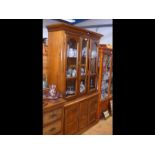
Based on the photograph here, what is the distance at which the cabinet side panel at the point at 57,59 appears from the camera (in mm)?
1808

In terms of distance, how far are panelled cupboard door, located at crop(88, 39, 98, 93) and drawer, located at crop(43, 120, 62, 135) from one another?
30.1 inches

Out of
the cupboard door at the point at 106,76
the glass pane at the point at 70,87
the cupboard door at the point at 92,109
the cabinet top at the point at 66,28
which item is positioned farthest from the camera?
the cupboard door at the point at 106,76

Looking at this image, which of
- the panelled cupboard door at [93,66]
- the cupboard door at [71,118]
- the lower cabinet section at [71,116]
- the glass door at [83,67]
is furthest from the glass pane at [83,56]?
the cupboard door at [71,118]

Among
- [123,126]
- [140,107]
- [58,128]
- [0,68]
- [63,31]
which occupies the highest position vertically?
[63,31]

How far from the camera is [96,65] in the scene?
2.46 m

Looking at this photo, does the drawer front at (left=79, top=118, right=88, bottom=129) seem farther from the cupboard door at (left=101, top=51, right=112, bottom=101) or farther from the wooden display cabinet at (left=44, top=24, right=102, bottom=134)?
the cupboard door at (left=101, top=51, right=112, bottom=101)

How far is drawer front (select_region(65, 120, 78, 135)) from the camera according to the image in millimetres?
1901

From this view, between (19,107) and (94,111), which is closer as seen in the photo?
(19,107)

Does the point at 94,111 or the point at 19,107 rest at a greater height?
the point at 19,107

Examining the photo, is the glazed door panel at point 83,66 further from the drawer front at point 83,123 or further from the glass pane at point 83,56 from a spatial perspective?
the drawer front at point 83,123
